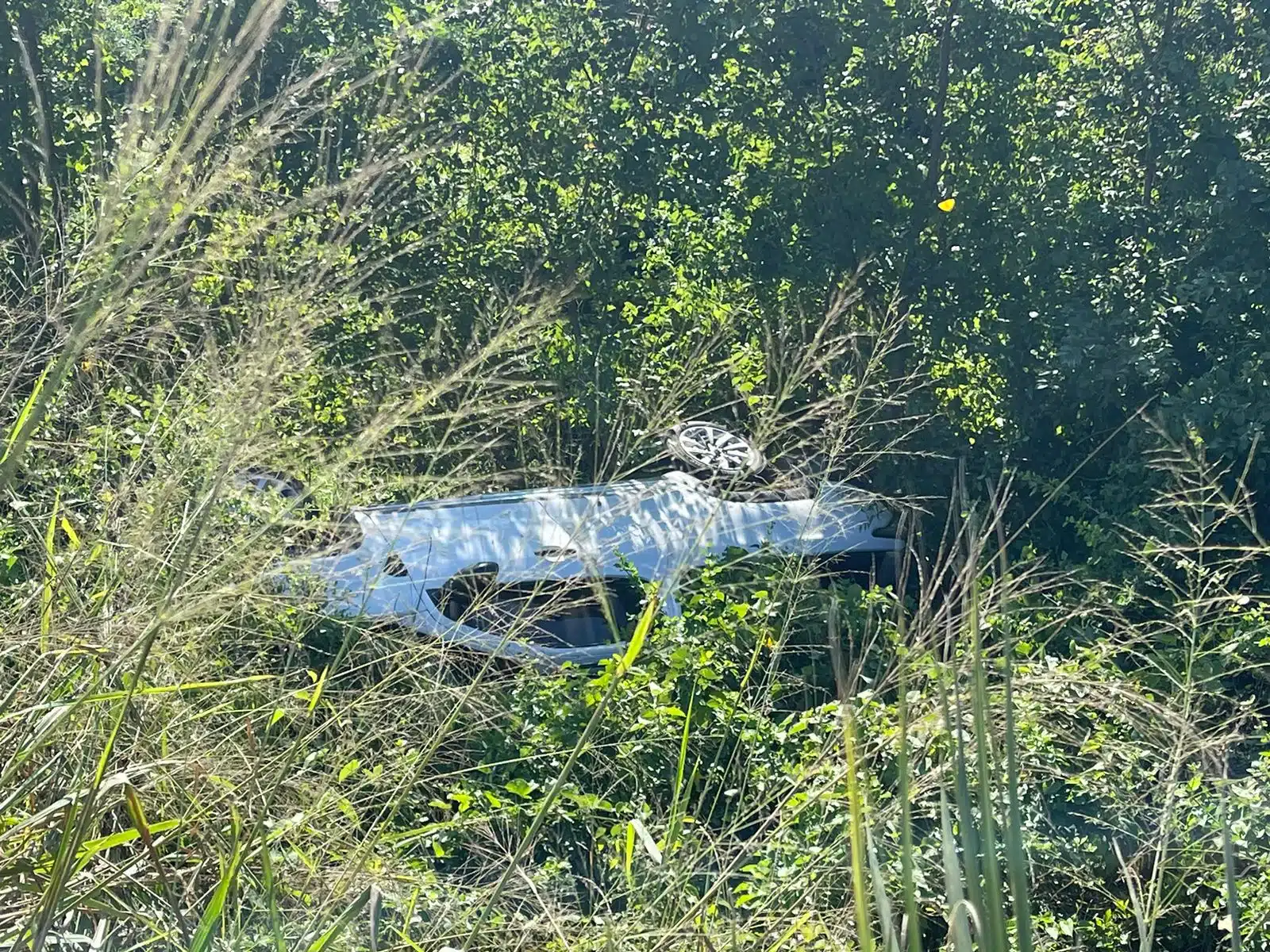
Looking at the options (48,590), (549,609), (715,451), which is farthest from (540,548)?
(715,451)

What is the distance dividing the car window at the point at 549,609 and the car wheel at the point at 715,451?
37 centimetres

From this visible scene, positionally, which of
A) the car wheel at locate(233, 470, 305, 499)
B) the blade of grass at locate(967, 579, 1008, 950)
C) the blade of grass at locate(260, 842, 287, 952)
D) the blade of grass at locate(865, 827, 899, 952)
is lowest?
the blade of grass at locate(260, 842, 287, 952)

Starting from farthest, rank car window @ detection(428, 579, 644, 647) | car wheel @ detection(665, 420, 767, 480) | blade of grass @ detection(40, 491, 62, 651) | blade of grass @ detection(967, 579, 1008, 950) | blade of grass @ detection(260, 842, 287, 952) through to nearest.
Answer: car wheel @ detection(665, 420, 767, 480) → car window @ detection(428, 579, 644, 647) → blade of grass @ detection(40, 491, 62, 651) → blade of grass @ detection(260, 842, 287, 952) → blade of grass @ detection(967, 579, 1008, 950)

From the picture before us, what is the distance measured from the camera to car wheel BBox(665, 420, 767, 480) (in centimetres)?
270

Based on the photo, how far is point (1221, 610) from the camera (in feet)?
12.1

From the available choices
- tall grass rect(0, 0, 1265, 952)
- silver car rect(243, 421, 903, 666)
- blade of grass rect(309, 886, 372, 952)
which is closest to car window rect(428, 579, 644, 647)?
silver car rect(243, 421, 903, 666)

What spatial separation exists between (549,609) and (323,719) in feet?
1.53

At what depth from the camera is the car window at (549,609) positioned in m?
2.31

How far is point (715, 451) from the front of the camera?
359 cm

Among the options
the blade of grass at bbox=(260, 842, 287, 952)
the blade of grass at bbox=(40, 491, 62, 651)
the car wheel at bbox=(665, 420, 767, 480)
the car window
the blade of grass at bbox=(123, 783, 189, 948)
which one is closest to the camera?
the blade of grass at bbox=(260, 842, 287, 952)

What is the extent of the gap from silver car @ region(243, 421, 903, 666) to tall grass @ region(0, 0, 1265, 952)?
10 centimetres

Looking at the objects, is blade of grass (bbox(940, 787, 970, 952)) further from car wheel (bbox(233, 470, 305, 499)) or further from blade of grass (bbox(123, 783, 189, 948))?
car wheel (bbox(233, 470, 305, 499))

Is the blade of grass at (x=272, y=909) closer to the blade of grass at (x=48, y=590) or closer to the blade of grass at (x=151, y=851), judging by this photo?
the blade of grass at (x=151, y=851)

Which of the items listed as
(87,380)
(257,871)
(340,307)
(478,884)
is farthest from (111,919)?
(340,307)
